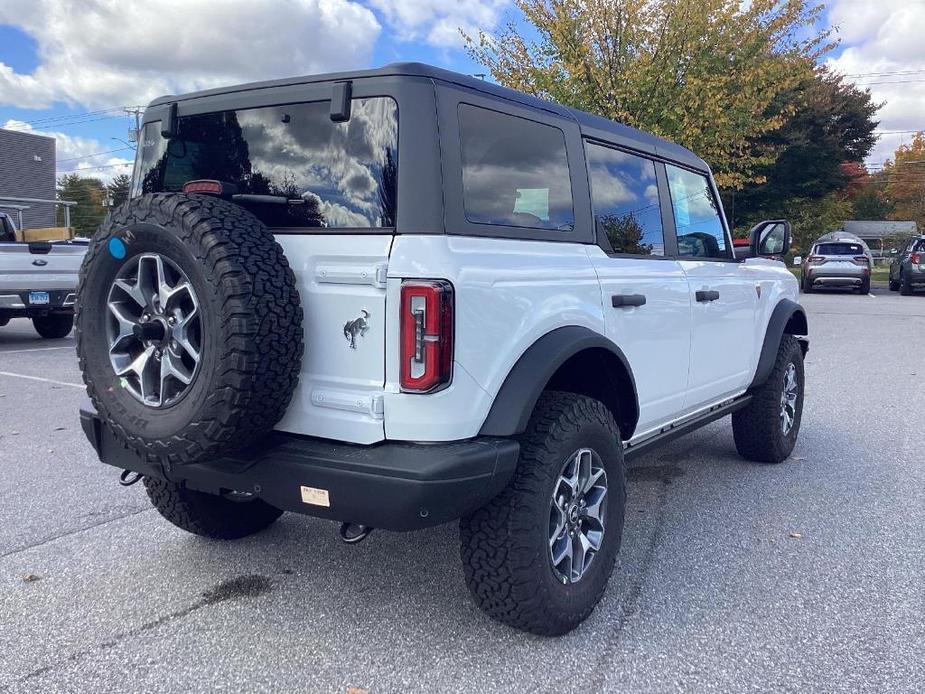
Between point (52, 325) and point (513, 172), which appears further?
point (52, 325)

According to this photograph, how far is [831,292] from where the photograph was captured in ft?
79.4

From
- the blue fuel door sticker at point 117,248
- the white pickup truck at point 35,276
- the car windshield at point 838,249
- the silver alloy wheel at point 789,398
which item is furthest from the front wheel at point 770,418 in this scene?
the car windshield at point 838,249

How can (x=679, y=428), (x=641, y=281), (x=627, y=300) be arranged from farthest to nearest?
1. (x=679, y=428)
2. (x=641, y=281)
3. (x=627, y=300)

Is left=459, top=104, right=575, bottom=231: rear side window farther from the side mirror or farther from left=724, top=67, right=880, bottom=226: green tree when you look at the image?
left=724, top=67, right=880, bottom=226: green tree

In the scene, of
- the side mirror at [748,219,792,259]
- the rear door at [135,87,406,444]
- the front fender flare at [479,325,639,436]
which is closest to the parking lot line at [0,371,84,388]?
the rear door at [135,87,406,444]

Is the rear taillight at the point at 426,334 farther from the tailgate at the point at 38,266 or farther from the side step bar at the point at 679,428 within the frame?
the tailgate at the point at 38,266

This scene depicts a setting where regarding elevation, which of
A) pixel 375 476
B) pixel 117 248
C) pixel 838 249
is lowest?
pixel 375 476

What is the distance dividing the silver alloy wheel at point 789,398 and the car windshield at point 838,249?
19.7m

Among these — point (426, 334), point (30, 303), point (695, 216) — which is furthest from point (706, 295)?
point (30, 303)

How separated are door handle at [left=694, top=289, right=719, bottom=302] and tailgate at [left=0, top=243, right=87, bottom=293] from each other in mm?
8745

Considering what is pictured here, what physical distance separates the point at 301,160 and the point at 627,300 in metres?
1.47

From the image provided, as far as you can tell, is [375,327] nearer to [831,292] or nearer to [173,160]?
[173,160]

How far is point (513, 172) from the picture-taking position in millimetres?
3037

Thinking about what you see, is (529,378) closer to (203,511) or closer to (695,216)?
(203,511)
